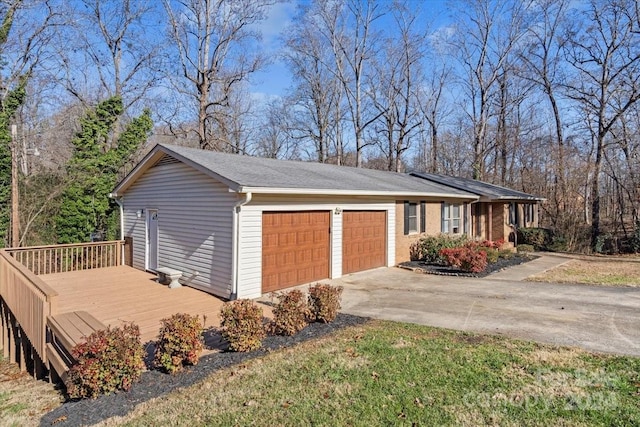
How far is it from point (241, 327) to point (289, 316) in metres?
0.88

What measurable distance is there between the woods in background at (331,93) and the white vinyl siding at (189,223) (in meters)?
4.23

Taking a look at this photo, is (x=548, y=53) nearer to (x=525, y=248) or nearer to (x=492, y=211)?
(x=492, y=211)

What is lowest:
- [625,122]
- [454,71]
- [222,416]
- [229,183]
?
[222,416]

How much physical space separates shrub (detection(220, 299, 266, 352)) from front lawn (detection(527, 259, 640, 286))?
8.89 m

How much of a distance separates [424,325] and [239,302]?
10.6 ft

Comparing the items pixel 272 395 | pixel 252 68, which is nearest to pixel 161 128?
pixel 252 68

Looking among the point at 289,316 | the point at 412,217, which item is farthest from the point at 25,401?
the point at 412,217

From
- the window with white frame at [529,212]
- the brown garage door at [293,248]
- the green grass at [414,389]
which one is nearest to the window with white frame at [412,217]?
the brown garage door at [293,248]

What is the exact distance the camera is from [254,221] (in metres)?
8.73

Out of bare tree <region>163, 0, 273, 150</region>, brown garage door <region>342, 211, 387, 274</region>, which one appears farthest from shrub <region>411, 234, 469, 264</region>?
bare tree <region>163, 0, 273, 150</region>

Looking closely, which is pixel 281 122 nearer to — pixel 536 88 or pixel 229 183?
pixel 536 88

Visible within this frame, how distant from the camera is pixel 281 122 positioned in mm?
32688

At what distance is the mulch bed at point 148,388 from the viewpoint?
394 centimetres

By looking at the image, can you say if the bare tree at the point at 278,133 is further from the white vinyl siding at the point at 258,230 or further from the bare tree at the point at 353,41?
the white vinyl siding at the point at 258,230
